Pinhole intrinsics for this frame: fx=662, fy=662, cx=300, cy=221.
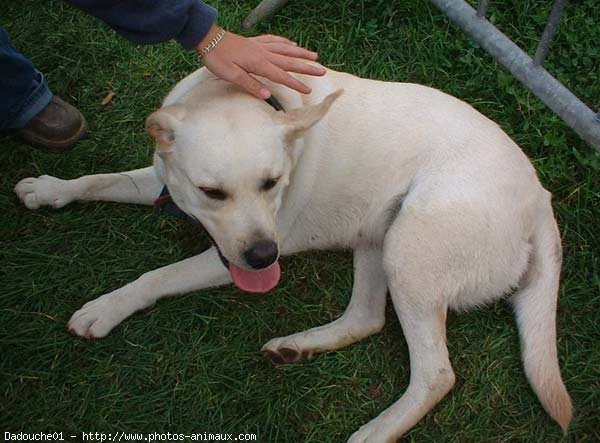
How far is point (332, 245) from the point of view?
9.38 ft

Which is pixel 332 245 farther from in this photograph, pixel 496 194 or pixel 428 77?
pixel 428 77

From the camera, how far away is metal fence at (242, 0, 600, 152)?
111 inches

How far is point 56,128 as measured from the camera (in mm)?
3180

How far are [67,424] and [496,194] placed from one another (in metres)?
1.82

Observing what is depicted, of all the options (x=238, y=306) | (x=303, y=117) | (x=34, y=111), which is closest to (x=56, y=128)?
(x=34, y=111)

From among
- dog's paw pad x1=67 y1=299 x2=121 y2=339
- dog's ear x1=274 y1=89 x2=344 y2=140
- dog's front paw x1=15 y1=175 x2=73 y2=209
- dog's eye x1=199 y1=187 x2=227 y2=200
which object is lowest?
dog's paw pad x1=67 y1=299 x2=121 y2=339

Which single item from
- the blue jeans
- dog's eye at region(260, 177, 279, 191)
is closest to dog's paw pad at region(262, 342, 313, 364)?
dog's eye at region(260, 177, 279, 191)

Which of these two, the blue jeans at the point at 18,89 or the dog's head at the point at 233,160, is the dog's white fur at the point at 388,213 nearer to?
the dog's head at the point at 233,160

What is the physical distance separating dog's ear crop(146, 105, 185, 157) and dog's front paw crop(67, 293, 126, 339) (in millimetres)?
757

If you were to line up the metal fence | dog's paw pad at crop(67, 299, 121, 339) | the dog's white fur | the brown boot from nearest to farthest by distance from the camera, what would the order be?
1. the dog's white fur
2. dog's paw pad at crop(67, 299, 121, 339)
3. the metal fence
4. the brown boot

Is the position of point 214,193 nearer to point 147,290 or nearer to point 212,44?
point 212,44

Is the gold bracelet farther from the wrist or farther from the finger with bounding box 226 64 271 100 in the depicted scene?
the finger with bounding box 226 64 271 100

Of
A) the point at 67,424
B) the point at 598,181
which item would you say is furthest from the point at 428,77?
the point at 67,424

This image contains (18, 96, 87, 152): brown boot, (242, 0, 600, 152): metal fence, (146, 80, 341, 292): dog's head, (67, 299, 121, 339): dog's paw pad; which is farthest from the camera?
(18, 96, 87, 152): brown boot
